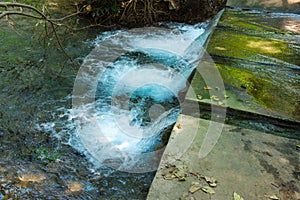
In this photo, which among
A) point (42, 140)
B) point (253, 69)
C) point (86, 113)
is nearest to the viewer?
point (42, 140)

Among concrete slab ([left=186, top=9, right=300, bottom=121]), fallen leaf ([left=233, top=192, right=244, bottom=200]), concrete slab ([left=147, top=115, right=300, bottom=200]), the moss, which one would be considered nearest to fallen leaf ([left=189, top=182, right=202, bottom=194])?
concrete slab ([left=147, top=115, right=300, bottom=200])

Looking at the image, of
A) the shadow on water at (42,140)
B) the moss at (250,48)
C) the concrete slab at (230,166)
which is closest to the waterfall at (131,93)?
the shadow on water at (42,140)

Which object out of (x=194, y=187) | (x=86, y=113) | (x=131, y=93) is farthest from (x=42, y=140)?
(x=194, y=187)

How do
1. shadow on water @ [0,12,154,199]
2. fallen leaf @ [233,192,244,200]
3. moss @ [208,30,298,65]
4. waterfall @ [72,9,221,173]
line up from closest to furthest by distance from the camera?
1. fallen leaf @ [233,192,244,200]
2. shadow on water @ [0,12,154,199]
3. waterfall @ [72,9,221,173]
4. moss @ [208,30,298,65]

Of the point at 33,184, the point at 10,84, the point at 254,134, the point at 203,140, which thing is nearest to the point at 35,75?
the point at 10,84

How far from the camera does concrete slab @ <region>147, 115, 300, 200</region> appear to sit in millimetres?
1864

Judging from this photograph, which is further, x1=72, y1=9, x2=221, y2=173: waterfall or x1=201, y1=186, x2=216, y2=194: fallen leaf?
x1=72, y1=9, x2=221, y2=173: waterfall

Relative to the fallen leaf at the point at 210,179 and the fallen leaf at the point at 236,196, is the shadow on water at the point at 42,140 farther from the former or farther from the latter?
the fallen leaf at the point at 236,196

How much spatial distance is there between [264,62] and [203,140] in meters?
Result: 1.89

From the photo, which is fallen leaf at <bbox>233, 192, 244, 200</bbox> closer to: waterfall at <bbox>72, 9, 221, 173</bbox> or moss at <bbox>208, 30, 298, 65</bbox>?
waterfall at <bbox>72, 9, 221, 173</bbox>

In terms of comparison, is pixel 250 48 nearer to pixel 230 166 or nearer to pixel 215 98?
pixel 215 98

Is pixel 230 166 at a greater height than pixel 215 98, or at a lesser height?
lesser

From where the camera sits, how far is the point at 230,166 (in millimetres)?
2061

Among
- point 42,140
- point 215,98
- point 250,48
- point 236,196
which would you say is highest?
point 250,48
